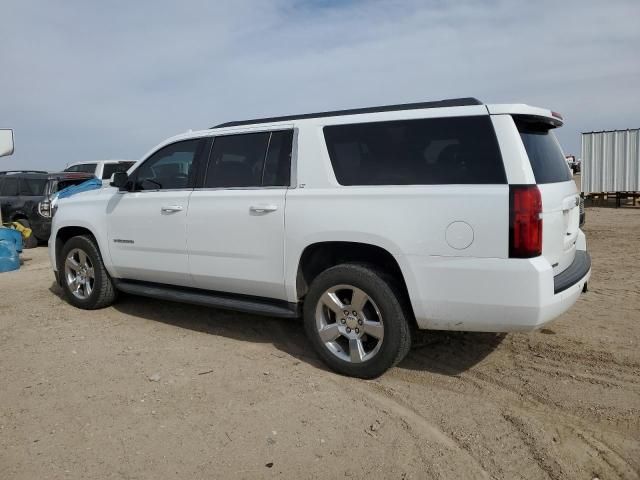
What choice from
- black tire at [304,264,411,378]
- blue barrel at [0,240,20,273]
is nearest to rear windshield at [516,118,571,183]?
black tire at [304,264,411,378]

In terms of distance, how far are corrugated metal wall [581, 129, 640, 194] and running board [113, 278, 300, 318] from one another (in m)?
17.7

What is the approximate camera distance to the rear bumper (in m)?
3.46

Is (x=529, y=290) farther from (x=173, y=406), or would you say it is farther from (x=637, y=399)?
(x=173, y=406)

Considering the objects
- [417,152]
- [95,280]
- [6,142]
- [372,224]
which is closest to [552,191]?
[417,152]

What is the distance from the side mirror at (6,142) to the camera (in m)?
11.1

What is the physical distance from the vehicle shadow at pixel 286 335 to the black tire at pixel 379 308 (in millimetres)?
324

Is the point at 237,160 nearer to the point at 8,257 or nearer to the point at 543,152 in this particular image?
the point at 543,152

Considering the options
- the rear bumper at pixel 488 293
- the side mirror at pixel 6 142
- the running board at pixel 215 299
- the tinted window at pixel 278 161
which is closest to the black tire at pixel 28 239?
the side mirror at pixel 6 142

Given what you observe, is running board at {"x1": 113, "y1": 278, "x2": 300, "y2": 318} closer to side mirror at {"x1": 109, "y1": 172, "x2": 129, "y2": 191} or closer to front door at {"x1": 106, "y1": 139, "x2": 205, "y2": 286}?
front door at {"x1": 106, "y1": 139, "x2": 205, "y2": 286}

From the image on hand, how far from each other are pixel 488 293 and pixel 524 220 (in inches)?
19.9

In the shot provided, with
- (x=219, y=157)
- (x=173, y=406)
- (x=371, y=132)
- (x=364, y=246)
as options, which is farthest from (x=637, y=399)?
(x=219, y=157)

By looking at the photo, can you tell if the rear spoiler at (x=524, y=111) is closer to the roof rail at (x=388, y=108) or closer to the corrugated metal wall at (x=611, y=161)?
the roof rail at (x=388, y=108)

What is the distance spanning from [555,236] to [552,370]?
3.96ft

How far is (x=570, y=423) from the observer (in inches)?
135
